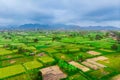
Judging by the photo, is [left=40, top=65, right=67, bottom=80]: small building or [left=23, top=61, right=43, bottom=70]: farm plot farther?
[left=23, top=61, right=43, bottom=70]: farm plot

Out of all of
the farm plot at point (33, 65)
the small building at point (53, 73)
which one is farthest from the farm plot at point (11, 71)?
the small building at point (53, 73)

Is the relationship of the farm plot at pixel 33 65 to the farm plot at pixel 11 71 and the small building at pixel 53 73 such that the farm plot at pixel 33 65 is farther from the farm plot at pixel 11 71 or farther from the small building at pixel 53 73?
the small building at pixel 53 73

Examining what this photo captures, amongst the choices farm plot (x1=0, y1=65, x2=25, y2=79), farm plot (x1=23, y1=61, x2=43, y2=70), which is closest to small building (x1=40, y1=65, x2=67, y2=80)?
farm plot (x1=23, y1=61, x2=43, y2=70)

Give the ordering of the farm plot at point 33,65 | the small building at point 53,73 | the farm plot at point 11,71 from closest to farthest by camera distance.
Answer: the small building at point 53,73, the farm plot at point 11,71, the farm plot at point 33,65

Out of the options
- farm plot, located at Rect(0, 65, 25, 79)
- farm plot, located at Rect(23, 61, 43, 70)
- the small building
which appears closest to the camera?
the small building

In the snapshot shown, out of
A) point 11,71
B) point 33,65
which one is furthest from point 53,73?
point 11,71

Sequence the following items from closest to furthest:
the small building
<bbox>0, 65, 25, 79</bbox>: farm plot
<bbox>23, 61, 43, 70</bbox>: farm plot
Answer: the small building → <bbox>0, 65, 25, 79</bbox>: farm plot → <bbox>23, 61, 43, 70</bbox>: farm plot

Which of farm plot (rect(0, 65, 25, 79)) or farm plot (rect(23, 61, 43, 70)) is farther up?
farm plot (rect(23, 61, 43, 70))

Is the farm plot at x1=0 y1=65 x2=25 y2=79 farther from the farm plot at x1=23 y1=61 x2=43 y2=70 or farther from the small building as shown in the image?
the small building

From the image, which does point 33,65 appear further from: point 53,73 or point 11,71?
point 53,73
